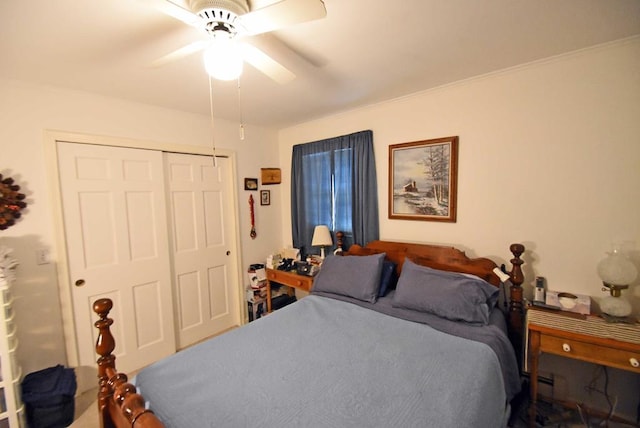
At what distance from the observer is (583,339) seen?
4.99ft

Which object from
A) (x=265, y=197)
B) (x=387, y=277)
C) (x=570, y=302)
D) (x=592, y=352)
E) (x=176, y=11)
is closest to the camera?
(x=176, y=11)

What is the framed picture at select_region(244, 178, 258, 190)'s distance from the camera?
3.23 metres

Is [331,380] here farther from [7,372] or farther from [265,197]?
[265,197]

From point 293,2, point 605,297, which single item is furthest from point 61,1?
point 605,297

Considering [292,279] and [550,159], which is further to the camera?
[292,279]

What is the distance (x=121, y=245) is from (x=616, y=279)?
3.56 metres

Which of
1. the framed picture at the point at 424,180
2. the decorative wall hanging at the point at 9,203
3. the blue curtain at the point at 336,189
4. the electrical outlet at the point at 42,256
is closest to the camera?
the decorative wall hanging at the point at 9,203

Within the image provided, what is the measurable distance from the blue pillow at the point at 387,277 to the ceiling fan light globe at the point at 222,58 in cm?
183

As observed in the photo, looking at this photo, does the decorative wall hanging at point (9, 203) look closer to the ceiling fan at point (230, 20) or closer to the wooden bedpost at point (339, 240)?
the ceiling fan at point (230, 20)

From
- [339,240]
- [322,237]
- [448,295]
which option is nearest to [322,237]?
[322,237]

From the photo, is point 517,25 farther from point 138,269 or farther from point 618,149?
point 138,269

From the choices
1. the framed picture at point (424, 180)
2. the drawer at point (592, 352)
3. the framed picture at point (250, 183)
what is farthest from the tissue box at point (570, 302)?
the framed picture at point (250, 183)

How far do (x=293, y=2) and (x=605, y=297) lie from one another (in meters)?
2.36

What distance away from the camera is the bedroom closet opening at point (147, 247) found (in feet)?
7.13
